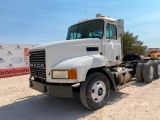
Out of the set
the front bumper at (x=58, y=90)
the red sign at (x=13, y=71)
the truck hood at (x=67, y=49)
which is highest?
the truck hood at (x=67, y=49)

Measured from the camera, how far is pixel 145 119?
434 centimetres

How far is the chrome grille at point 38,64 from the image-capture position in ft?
16.2

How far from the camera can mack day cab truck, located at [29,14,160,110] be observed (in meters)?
4.68

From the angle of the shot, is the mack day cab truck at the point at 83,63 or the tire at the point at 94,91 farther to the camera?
the tire at the point at 94,91

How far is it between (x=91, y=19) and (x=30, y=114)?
3.67m

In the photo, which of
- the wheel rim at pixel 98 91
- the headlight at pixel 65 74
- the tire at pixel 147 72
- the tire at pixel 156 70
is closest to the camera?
the headlight at pixel 65 74

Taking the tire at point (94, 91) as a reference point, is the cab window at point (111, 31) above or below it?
above

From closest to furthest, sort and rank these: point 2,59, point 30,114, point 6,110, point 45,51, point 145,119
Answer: point 145,119
point 45,51
point 30,114
point 6,110
point 2,59

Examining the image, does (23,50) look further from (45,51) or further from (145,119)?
(145,119)

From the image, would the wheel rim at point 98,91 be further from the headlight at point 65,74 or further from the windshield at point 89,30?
the windshield at point 89,30

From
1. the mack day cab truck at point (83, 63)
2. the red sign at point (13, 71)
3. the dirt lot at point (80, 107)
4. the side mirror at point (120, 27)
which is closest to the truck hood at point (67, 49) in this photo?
the mack day cab truck at point (83, 63)

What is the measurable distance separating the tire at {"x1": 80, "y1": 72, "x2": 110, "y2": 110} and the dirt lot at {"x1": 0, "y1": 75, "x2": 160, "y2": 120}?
0.74 ft

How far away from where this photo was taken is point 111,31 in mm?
6352

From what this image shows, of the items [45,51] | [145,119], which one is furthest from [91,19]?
[145,119]
